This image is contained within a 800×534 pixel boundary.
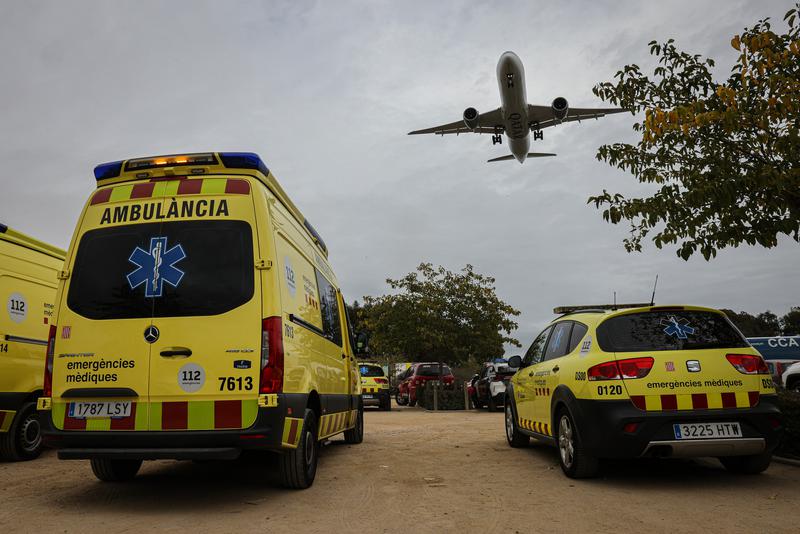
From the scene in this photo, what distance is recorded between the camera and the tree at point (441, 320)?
27.4 meters

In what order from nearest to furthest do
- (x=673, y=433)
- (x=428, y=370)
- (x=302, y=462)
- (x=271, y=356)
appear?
(x=271, y=356) < (x=673, y=433) < (x=302, y=462) < (x=428, y=370)

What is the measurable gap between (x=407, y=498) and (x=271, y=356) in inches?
71.1

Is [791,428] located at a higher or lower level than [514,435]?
higher

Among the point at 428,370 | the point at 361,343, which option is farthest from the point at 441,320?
the point at 361,343

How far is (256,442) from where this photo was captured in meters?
4.81

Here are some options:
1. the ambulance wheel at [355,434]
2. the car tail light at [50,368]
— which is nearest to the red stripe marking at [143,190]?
the car tail light at [50,368]

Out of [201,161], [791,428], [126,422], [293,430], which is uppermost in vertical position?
[201,161]

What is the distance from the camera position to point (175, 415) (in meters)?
4.84

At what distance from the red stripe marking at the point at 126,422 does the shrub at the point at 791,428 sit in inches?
256

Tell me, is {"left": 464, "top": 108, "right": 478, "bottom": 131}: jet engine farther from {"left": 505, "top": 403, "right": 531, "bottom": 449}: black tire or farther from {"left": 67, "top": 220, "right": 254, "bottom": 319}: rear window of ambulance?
{"left": 67, "top": 220, "right": 254, "bottom": 319}: rear window of ambulance

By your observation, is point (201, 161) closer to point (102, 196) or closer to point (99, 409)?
point (102, 196)

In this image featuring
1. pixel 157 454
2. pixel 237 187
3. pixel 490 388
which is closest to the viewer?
pixel 157 454

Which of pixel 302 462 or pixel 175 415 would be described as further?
pixel 302 462

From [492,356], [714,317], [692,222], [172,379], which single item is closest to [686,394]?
[714,317]
